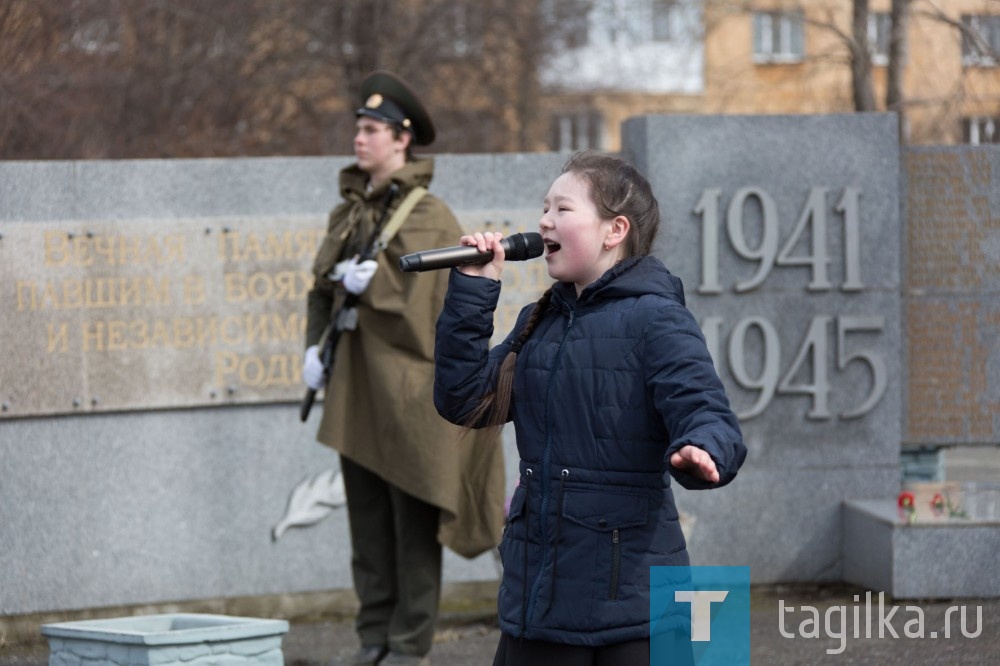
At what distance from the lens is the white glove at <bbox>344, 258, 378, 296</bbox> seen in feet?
18.5

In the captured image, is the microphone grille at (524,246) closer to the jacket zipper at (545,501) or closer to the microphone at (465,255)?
the microphone at (465,255)

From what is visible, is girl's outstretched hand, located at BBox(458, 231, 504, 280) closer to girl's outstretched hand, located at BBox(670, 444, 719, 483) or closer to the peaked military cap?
girl's outstretched hand, located at BBox(670, 444, 719, 483)

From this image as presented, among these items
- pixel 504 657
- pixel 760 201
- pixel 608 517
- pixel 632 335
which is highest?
pixel 760 201

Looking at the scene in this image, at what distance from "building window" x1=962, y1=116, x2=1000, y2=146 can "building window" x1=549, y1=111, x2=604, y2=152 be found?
389 inches

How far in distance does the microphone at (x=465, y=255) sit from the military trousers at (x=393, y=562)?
2400 millimetres

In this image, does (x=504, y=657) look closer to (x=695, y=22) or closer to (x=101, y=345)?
(x=101, y=345)

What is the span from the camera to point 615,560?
3.43 meters

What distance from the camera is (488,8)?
17.6 meters

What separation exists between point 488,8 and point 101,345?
450 inches

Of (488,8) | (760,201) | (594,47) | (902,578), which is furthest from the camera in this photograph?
(594,47)

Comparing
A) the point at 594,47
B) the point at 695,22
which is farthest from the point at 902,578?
the point at 594,47

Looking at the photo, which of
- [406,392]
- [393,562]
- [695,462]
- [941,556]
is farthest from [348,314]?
[941,556]

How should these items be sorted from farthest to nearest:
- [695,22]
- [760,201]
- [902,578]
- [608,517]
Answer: [695,22] < [760,201] < [902,578] < [608,517]

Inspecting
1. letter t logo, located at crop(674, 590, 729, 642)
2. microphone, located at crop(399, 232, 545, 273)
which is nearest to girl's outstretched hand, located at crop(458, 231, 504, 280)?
microphone, located at crop(399, 232, 545, 273)
